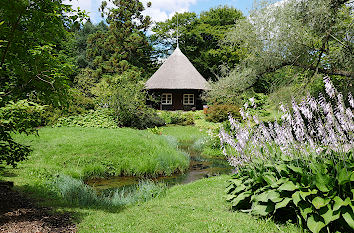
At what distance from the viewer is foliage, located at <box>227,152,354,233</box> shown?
12.2ft

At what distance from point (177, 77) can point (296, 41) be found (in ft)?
59.4

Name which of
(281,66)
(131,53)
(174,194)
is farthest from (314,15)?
(131,53)

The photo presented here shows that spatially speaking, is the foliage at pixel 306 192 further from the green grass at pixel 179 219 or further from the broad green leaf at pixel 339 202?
the green grass at pixel 179 219

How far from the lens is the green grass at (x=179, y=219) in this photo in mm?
4145

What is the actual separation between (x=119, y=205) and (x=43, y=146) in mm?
6525

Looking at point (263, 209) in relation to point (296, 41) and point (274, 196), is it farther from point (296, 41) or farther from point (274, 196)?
point (296, 41)

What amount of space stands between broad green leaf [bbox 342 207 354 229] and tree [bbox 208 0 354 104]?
400 inches

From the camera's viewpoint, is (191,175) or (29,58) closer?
(29,58)

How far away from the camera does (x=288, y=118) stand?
4117 mm

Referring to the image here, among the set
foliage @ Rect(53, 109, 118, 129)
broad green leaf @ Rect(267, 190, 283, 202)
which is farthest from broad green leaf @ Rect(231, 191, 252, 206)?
foliage @ Rect(53, 109, 118, 129)

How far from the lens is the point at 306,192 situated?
392cm

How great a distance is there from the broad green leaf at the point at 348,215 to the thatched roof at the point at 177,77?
1023 inches

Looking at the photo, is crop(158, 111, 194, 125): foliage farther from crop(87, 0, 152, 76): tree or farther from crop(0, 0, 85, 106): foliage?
crop(0, 0, 85, 106): foliage

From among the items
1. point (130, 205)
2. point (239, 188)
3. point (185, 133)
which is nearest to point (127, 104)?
point (185, 133)
